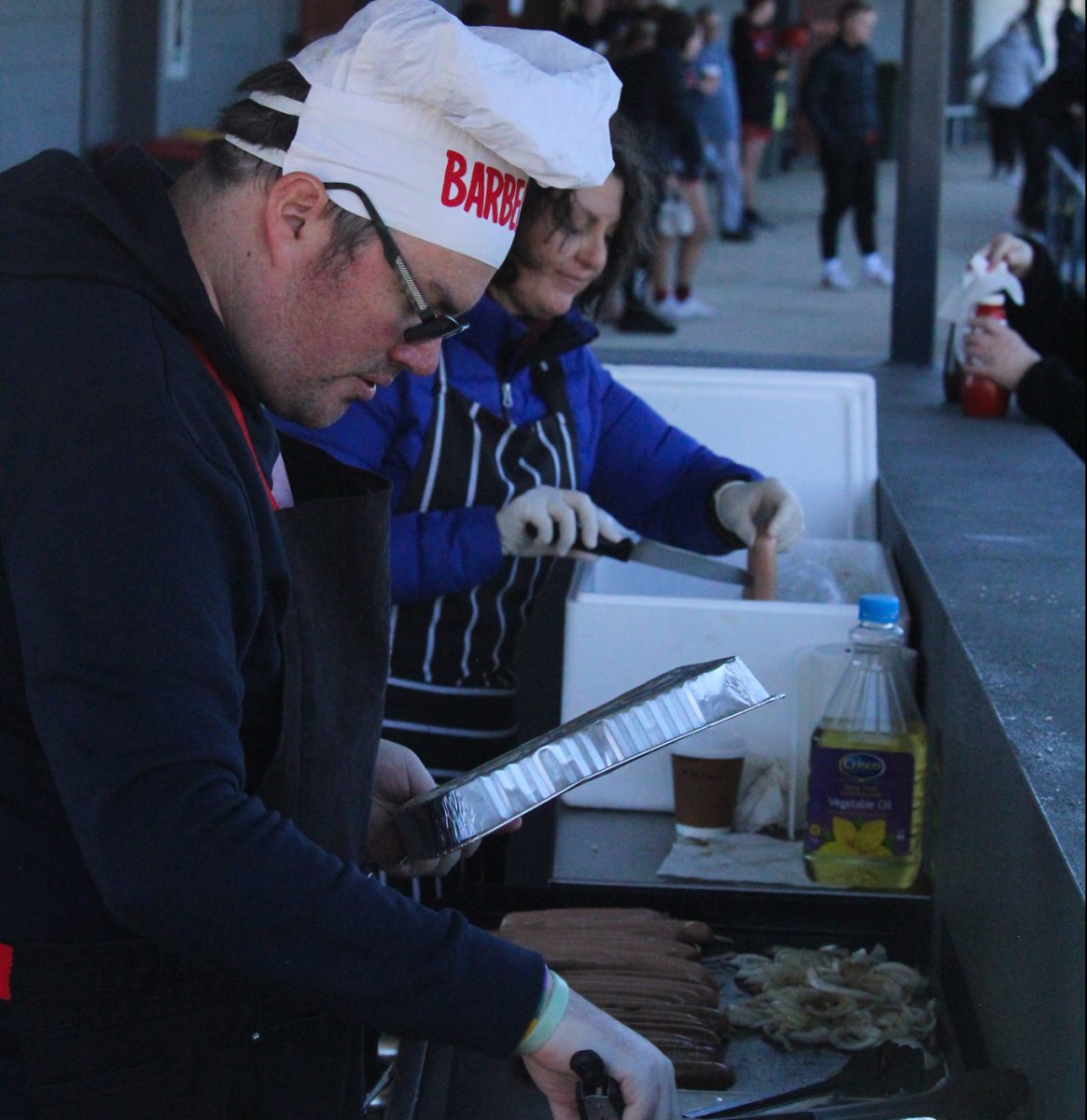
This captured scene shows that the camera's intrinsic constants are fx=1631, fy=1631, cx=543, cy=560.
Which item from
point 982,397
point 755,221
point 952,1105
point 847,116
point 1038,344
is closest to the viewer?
point 952,1105

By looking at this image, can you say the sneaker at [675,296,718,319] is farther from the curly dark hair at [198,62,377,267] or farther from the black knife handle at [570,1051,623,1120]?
the black knife handle at [570,1051,623,1120]

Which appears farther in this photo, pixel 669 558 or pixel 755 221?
pixel 755 221

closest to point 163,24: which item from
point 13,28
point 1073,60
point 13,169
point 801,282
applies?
point 13,28

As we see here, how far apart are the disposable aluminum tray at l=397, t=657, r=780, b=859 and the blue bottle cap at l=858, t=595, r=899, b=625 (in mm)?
873

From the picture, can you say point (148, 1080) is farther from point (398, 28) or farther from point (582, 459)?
point (582, 459)

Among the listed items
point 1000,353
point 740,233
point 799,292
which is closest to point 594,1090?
point 1000,353

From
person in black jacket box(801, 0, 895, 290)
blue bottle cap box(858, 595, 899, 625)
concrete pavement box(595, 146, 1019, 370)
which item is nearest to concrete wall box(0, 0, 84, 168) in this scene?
concrete pavement box(595, 146, 1019, 370)

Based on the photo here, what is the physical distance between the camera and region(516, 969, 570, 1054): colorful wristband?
135 centimetres

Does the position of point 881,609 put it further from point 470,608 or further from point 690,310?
point 690,310

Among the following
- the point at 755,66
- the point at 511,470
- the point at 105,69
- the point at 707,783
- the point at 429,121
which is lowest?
the point at 707,783

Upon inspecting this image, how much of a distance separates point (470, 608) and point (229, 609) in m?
1.54

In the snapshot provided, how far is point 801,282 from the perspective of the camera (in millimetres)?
13477

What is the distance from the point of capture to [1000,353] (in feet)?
14.4

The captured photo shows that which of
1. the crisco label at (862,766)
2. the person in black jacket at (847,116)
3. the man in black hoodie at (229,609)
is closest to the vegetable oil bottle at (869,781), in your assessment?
the crisco label at (862,766)
